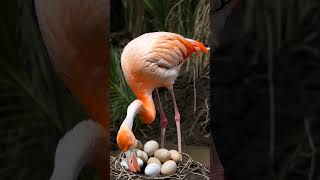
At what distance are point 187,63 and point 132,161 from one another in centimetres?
95

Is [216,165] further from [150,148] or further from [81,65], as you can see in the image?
[150,148]

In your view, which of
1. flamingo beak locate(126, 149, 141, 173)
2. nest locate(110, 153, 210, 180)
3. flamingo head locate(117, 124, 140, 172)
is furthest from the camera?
nest locate(110, 153, 210, 180)

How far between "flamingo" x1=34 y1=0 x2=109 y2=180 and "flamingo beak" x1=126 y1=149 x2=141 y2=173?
0.76 metres

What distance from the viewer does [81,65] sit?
102cm

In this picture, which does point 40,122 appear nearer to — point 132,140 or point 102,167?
point 102,167

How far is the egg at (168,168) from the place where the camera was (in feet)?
6.33

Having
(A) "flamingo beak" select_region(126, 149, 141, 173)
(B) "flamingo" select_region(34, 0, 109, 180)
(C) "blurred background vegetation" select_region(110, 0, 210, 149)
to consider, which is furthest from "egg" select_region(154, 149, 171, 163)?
(B) "flamingo" select_region(34, 0, 109, 180)

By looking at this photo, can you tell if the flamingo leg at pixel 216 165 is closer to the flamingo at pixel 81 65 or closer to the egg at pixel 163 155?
the flamingo at pixel 81 65

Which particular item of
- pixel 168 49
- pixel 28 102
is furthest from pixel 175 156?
pixel 28 102

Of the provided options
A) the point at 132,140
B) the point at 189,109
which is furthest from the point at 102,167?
the point at 189,109

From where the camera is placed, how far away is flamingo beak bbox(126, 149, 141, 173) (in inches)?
72.2

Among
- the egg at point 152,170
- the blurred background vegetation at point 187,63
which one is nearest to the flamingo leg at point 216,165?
the egg at point 152,170

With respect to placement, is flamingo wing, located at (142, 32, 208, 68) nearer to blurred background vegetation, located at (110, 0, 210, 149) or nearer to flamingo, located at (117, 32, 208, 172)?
flamingo, located at (117, 32, 208, 172)

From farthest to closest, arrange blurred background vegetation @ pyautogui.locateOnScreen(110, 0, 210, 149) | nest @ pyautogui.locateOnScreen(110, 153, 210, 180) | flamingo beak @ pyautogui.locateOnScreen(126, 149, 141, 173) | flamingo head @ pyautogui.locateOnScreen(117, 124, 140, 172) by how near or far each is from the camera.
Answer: blurred background vegetation @ pyautogui.locateOnScreen(110, 0, 210, 149)
nest @ pyautogui.locateOnScreen(110, 153, 210, 180)
flamingo beak @ pyautogui.locateOnScreen(126, 149, 141, 173)
flamingo head @ pyautogui.locateOnScreen(117, 124, 140, 172)
